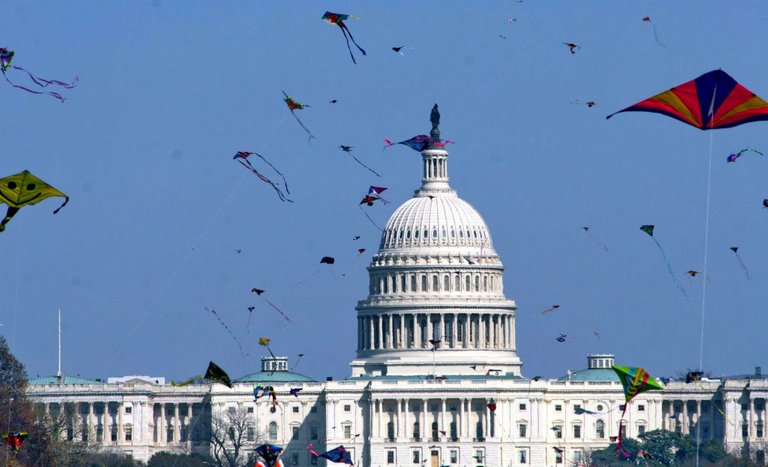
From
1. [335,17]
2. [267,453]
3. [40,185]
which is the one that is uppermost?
[335,17]

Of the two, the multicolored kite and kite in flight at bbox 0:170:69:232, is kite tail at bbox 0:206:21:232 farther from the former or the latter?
the multicolored kite

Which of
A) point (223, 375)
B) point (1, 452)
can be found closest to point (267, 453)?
point (223, 375)

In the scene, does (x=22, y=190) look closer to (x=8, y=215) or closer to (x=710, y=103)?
(x=8, y=215)

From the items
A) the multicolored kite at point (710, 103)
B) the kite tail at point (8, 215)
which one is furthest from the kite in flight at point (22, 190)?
the multicolored kite at point (710, 103)

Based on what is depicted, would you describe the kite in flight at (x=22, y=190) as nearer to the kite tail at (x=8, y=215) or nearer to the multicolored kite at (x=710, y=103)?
the kite tail at (x=8, y=215)

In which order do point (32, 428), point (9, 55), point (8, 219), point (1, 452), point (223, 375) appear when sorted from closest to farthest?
point (8, 219) < point (9, 55) < point (223, 375) < point (1, 452) < point (32, 428)

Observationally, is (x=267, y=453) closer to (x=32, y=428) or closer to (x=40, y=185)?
(x=40, y=185)

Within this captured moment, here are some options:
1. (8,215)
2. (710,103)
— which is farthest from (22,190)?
(710,103)
